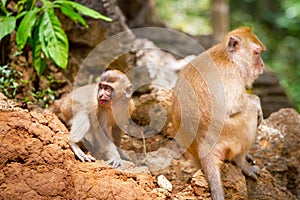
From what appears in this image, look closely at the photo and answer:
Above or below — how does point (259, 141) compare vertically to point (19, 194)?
above

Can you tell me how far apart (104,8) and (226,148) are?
3.18 m

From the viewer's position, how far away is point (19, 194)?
3855 millimetres

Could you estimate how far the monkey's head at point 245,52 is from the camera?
17.0 feet

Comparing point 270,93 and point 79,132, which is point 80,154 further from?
point 270,93

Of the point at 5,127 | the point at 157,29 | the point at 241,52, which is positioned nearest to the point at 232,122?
the point at 241,52

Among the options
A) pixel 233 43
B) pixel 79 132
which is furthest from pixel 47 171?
pixel 233 43

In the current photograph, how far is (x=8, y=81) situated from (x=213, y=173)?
9.05 ft

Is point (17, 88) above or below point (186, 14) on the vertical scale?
below

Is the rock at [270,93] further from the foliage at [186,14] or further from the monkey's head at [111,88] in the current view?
the foliage at [186,14]

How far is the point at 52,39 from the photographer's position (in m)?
5.61

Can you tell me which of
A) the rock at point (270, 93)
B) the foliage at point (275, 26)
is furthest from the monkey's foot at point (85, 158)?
the foliage at point (275, 26)

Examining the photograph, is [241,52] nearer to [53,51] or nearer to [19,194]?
[53,51]

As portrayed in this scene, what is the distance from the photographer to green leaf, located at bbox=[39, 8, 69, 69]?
18.3 ft

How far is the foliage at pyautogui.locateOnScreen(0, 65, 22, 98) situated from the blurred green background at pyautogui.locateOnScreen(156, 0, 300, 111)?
9.05m
